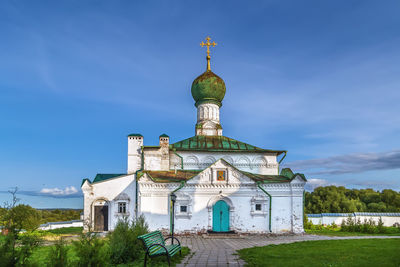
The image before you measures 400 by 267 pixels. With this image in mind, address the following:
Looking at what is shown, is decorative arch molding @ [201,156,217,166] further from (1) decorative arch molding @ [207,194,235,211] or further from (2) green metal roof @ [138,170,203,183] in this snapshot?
(1) decorative arch molding @ [207,194,235,211]

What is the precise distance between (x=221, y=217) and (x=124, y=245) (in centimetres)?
855

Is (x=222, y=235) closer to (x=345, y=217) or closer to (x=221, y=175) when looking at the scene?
(x=221, y=175)

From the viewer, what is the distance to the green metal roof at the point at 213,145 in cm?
1852

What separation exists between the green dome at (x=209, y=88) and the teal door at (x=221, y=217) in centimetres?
901

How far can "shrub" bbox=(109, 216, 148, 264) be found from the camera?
7648mm

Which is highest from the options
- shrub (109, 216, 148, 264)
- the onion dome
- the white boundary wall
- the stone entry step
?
the onion dome

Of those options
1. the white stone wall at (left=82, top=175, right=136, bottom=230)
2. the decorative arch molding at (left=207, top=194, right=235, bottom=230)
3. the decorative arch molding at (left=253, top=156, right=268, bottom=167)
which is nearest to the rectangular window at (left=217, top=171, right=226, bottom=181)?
the decorative arch molding at (left=207, top=194, right=235, bottom=230)

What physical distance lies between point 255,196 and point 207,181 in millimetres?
2754

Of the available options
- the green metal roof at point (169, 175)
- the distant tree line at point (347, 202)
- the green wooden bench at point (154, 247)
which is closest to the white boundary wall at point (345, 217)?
the green metal roof at point (169, 175)

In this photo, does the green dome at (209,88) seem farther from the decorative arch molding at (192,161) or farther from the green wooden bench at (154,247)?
the green wooden bench at (154,247)

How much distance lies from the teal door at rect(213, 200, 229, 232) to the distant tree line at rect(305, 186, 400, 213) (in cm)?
2620

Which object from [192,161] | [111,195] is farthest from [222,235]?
[111,195]

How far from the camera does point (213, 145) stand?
1914 cm

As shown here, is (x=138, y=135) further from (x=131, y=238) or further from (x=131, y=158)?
(x=131, y=238)
